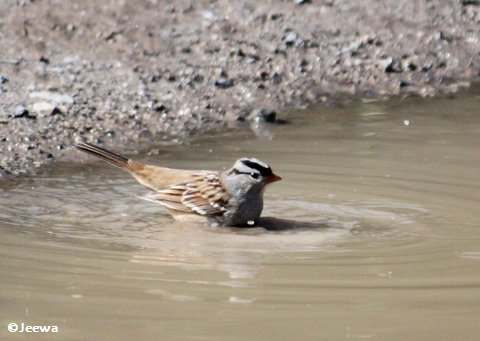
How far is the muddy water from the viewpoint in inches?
243

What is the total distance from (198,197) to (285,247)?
1.15 metres

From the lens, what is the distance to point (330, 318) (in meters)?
6.21

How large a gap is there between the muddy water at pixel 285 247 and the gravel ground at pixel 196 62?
0.57 meters

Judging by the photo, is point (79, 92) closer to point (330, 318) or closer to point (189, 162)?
point (189, 162)

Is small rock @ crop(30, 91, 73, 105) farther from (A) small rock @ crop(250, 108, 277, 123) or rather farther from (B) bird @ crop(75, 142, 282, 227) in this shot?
(B) bird @ crop(75, 142, 282, 227)

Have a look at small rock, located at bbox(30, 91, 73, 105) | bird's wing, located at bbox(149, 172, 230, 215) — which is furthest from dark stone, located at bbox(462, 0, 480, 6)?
bird's wing, located at bbox(149, 172, 230, 215)

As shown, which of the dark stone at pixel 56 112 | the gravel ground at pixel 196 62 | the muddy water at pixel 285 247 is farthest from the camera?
the gravel ground at pixel 196 62

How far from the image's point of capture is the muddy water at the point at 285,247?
6.17 metres

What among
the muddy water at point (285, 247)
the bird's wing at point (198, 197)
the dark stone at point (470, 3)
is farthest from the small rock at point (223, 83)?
the dark stone at point (470, 3)

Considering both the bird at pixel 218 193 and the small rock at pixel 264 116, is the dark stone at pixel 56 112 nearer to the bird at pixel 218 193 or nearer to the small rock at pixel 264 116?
the small rock at pixel 264 116

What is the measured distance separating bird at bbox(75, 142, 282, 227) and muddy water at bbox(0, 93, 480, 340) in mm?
129

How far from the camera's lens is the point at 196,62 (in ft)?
39.8

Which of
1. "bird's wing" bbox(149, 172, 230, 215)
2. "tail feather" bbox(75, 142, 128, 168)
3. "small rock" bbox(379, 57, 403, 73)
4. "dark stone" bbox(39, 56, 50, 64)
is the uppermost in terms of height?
"small rock" bbox(379, 57, 403, 73)

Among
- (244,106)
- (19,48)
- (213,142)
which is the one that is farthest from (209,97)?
(19,48)
